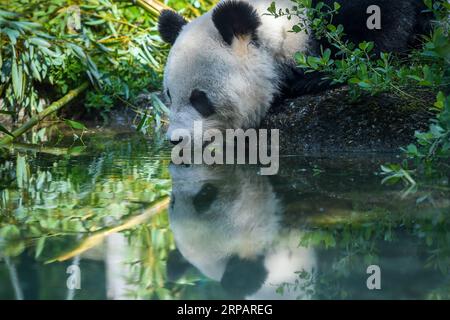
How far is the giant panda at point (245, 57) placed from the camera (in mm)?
4625

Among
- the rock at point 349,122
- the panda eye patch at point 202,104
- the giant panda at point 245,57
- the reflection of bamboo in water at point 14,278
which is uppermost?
the giant panda at point 245,57

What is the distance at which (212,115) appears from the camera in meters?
4.72

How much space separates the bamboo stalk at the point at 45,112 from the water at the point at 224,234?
0.99 m

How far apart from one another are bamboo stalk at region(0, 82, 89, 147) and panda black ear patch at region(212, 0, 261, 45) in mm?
1518

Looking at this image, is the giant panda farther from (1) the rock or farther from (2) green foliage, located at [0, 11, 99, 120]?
(2) green foliage, located at [0, 11, 99, 120]

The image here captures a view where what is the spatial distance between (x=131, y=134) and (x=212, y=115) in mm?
1228

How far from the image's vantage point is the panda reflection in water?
2.07 meters

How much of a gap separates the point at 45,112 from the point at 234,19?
1.85 metres

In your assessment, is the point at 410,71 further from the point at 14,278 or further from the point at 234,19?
the point at 14,278

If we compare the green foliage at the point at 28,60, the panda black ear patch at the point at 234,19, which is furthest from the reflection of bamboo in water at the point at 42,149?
the panda black ear patch at the point at 234,19

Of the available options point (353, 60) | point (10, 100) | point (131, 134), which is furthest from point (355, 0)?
point (10, 100)

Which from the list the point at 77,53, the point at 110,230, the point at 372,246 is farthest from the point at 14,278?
the point at 77,53

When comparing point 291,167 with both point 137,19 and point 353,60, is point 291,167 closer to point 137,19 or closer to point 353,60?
point 353,60

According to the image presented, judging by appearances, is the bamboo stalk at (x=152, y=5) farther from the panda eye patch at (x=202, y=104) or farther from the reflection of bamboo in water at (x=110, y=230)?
the reflection of bamboo in water at (x=110, y=230)
